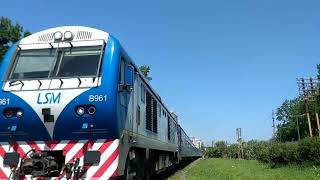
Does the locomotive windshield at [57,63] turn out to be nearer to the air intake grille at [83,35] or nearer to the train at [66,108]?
the train at [66,108]

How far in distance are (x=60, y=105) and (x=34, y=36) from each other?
6.97 ft

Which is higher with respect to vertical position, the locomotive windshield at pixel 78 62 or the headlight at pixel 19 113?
the locomotive windshield at pixel 78 62

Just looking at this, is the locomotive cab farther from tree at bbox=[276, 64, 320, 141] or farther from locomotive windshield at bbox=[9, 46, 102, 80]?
tree at bbox=[276, 64, 320, 141]

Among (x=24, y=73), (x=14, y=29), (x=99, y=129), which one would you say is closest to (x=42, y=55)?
(x=24, y=73)

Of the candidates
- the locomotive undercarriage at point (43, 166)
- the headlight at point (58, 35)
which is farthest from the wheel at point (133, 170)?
the headlight at point (58, 35)

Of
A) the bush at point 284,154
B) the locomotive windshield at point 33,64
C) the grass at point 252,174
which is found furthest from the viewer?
the bush at point 284,154

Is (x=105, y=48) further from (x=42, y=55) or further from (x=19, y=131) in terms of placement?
(x=19, y=131)

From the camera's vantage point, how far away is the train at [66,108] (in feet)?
31.3

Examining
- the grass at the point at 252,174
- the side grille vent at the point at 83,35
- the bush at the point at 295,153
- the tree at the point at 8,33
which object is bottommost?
the grass at the point at 252,174

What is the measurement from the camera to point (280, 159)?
3394cm

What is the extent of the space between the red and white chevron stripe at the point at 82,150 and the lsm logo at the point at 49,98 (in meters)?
0.81

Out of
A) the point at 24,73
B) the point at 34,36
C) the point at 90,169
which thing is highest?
the point at 34,36

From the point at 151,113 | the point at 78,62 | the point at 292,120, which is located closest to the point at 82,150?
the point at 78,62

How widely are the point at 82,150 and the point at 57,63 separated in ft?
6.53
